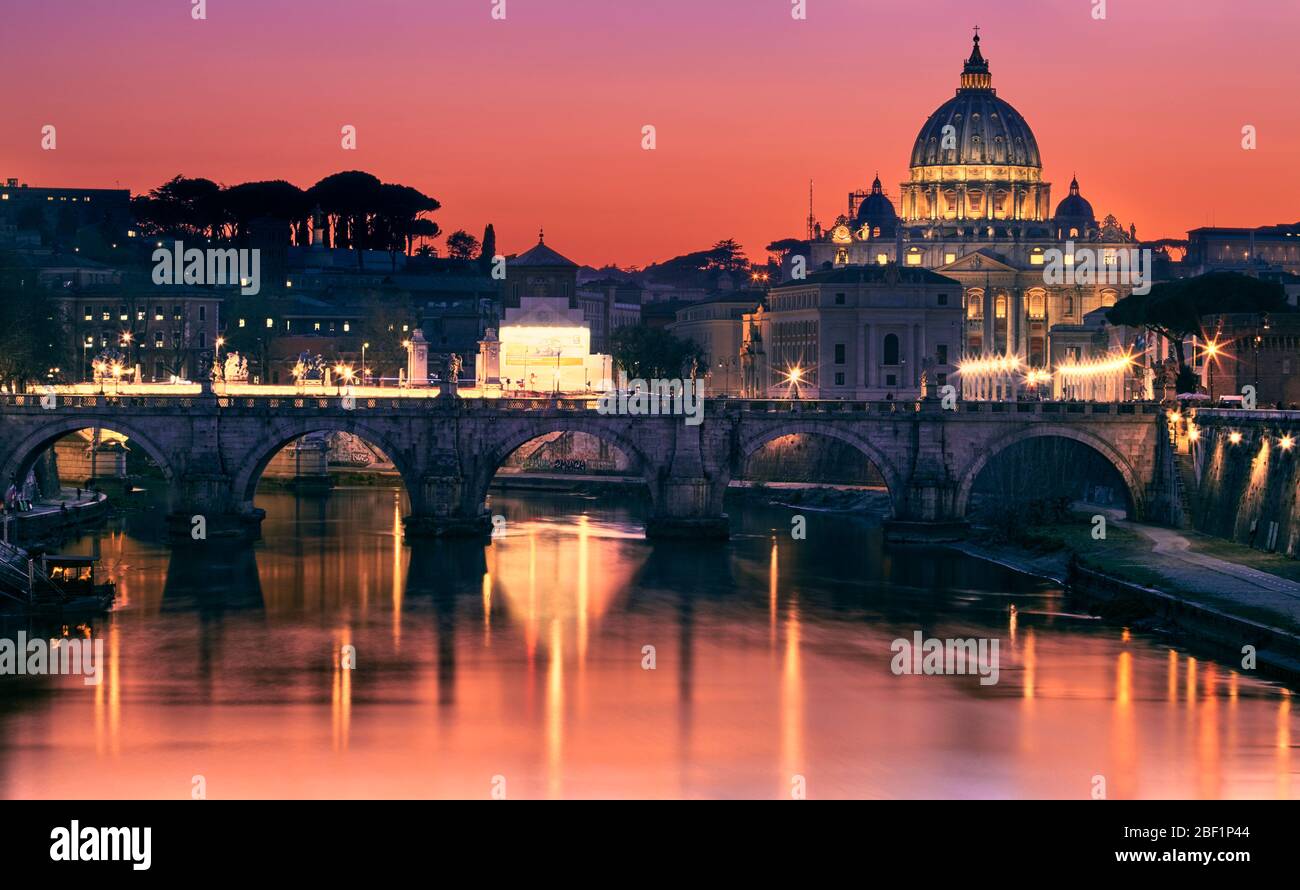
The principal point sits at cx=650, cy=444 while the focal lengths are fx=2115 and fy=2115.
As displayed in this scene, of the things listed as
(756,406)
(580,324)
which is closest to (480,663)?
(756,406)

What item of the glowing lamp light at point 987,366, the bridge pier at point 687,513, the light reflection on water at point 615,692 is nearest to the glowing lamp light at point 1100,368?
the glowing lamp light at point 987,366

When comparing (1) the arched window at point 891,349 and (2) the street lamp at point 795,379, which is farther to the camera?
(1) the arched window at point 891,349

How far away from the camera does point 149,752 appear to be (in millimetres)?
49656

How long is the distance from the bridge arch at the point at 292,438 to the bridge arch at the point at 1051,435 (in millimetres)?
23747

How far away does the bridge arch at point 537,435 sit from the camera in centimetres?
9228

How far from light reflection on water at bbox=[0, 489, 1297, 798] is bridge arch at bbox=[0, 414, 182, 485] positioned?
823cm

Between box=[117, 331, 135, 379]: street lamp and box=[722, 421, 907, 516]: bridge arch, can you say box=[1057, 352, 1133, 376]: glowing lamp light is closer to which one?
box=[722, 421, 907, 516]: bridge arch

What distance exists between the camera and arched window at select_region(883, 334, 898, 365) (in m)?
164

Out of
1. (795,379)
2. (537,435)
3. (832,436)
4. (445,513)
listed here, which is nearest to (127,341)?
(795,379)

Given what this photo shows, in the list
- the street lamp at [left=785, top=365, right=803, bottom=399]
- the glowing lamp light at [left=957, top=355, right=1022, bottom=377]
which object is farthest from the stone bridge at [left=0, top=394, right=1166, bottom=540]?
the glowing lamp light at [left=957, top=355, right=1022, bottom=377]

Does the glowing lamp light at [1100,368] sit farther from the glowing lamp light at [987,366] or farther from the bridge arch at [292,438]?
the bridge arch at [292,438]

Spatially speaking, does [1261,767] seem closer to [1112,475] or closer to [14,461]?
[1112,475]

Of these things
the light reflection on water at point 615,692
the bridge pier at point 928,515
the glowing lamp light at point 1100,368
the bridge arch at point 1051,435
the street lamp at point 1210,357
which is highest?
the glowing lamp light at point 1100,368

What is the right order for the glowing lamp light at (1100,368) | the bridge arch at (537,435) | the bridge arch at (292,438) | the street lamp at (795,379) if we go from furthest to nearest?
the street lamp at (795,379)
the glowing lamp light at (1100,368)
the bridge arch at (292,438)
the bridge arch at (537,435)
